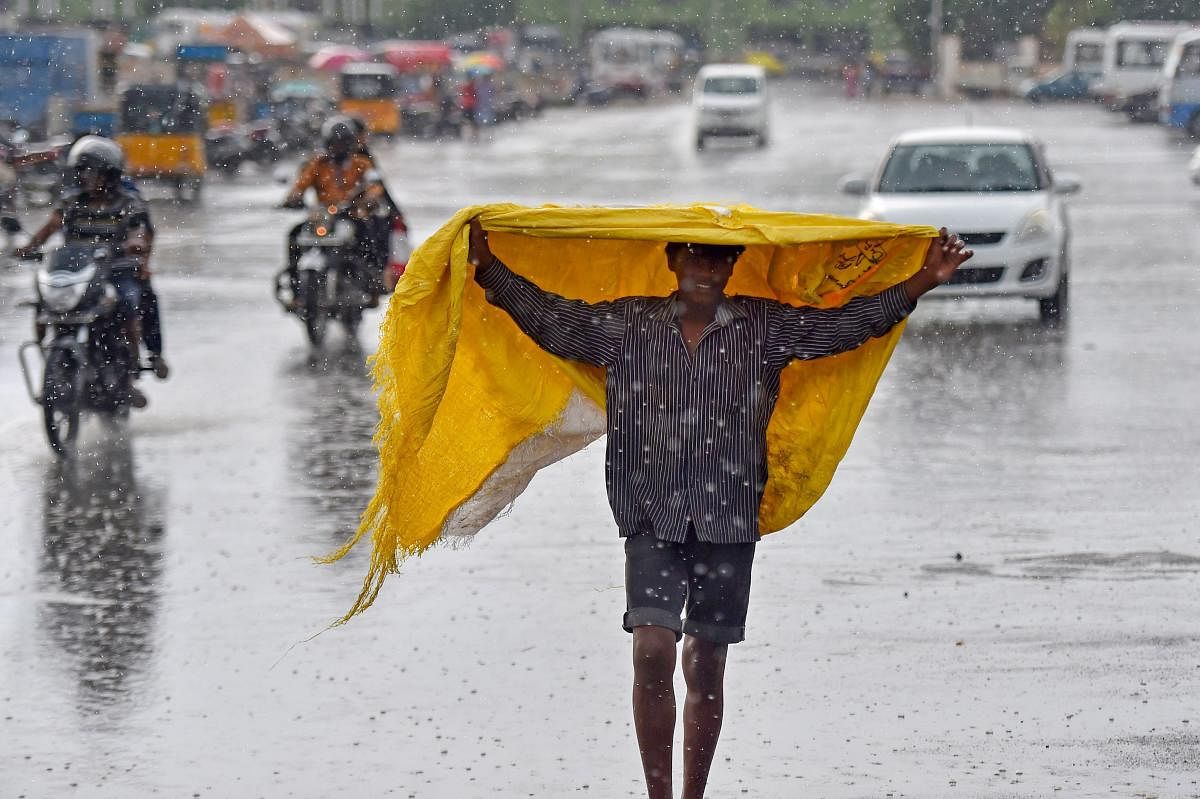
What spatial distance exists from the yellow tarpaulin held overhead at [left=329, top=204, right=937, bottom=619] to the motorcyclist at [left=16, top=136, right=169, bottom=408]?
6.55 metres

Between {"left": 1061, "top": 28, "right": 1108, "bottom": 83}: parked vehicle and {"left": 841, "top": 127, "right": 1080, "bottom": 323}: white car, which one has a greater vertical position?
{"left": 841, "top": 127, "right": 1080, "bottom": 323}: white car

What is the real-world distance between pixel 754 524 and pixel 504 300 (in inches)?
33.8

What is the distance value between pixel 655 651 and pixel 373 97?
4981cm

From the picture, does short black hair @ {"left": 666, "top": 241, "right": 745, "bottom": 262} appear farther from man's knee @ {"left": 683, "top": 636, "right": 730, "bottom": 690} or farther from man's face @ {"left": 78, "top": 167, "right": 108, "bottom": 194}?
man's face @ {"left": 78, "top": 167, "right": 108, "bottom": 194}

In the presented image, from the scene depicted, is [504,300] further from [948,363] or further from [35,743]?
[948,363]

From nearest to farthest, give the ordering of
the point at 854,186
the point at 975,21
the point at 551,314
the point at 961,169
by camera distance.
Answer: the point at 551,314 → the point at 961,169 → the point at 854,186 → the point at 975,21

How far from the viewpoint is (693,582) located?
5.23 meters

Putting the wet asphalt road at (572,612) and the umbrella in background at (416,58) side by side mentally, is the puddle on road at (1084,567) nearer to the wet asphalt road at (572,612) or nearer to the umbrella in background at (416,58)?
the wet asphalt road at (572,612)

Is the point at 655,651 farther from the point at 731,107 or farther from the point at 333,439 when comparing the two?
the point at 731,107

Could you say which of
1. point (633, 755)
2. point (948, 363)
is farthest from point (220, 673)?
point (948, 363)

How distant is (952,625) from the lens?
7383 millimetres

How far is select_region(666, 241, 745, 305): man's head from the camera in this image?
5.25 m

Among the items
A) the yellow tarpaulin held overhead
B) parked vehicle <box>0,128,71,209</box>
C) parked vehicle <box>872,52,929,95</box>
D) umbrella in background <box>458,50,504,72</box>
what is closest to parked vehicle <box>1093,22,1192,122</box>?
parked vehicle <box>872,52,929,95</box>

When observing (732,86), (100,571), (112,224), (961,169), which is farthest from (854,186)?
(732,86)
